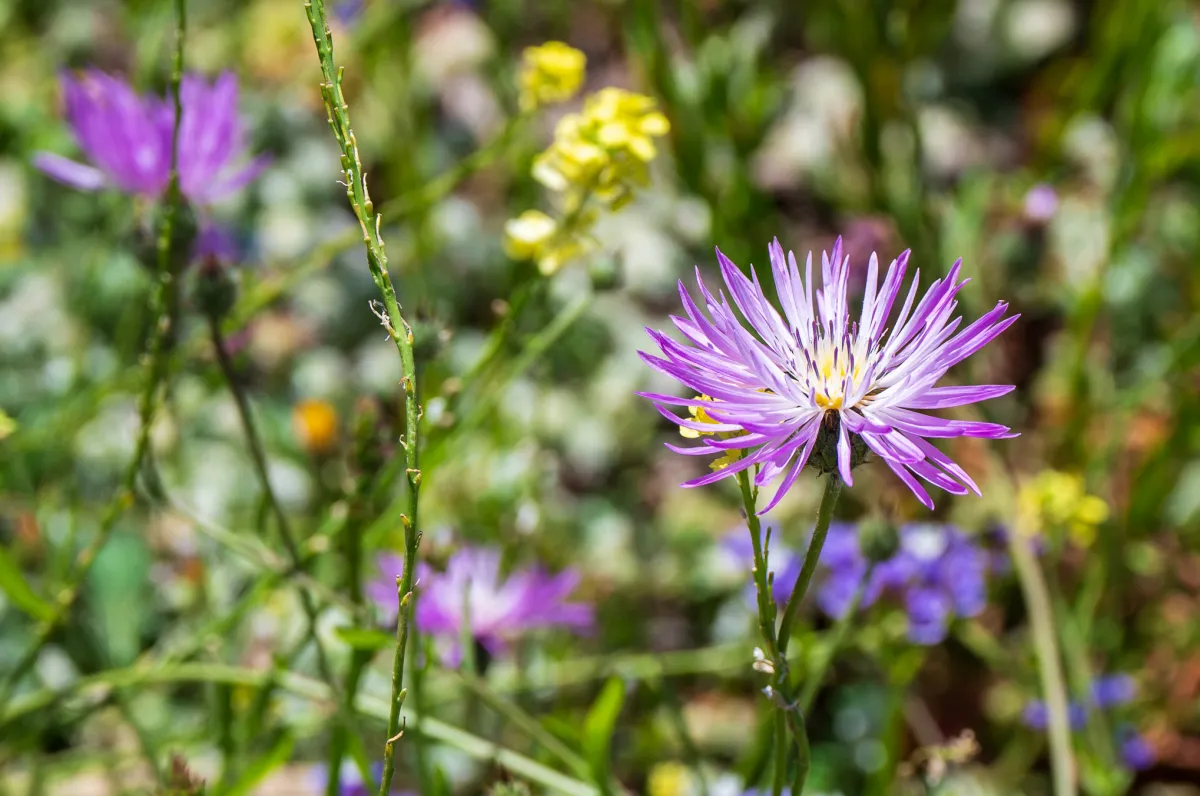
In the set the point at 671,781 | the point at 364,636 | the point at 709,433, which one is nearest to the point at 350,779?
the point at 671,781

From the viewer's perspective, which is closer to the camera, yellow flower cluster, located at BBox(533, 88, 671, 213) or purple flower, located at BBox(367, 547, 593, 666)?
yellow flower cluster, located at BBox(533, 88, 671, 213)

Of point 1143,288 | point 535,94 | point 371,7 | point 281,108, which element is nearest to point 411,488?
point 535,94

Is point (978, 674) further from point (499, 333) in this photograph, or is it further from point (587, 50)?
point (587, 50)

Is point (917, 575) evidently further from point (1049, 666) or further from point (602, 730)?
point (602, 730)

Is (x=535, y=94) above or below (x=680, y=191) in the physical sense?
below

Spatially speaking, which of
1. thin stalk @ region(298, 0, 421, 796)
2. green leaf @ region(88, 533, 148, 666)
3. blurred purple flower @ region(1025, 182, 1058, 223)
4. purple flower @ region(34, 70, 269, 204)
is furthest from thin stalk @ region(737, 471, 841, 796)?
blurred purple flower @ region(1025, 182, 1058, 223)

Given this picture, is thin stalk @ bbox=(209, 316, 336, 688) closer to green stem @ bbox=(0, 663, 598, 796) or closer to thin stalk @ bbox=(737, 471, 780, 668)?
green stem @ bbox=(0, 663, 598, 796)

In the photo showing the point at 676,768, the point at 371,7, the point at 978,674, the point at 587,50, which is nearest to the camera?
the point at 676,768
